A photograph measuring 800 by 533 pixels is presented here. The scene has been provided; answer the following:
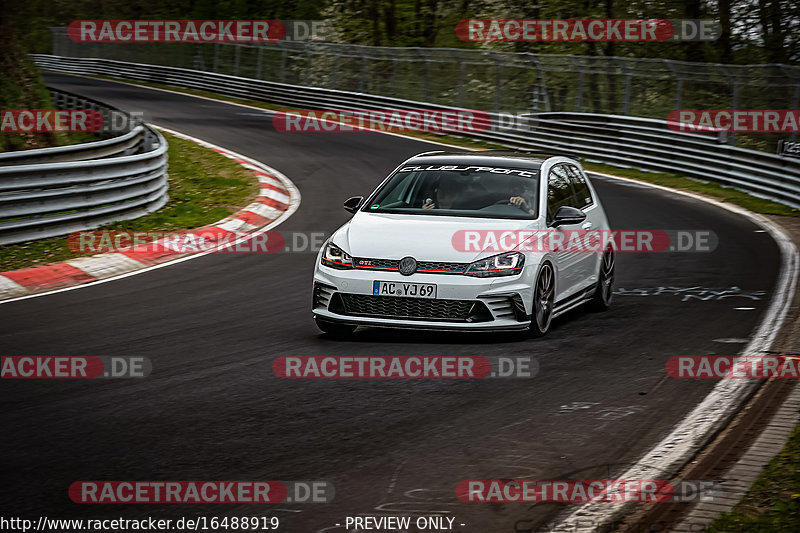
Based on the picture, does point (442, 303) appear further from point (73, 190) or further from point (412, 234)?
point (73, 190)

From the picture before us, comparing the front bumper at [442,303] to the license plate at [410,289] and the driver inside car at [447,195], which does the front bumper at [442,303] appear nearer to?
the license plate at [410,289]

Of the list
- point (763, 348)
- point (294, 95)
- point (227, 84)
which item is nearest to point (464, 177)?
point (763, 348)

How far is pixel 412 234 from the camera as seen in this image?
884cm

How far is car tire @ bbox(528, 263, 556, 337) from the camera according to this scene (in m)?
8.80

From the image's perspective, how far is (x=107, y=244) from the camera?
13750 mm

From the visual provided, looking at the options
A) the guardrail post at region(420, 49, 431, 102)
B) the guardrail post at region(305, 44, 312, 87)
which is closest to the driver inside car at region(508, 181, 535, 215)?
the guardrail post at region(420, 49, 431, 102)

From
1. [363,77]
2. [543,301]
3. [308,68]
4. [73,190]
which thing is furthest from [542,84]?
[543,301]

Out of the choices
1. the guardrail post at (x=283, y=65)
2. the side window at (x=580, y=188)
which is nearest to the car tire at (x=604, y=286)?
the side window at (x=580, y=188)

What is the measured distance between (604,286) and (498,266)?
8.07 feet

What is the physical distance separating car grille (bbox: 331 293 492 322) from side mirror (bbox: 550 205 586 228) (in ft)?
4.30

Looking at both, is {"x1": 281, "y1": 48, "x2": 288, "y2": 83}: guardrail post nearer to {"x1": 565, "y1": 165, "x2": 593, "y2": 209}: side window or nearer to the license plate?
{"x1": 565, "y1": 165, "x2": 593, "y2": 209}: side window

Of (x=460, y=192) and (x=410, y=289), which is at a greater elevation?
(x=460, y=192)

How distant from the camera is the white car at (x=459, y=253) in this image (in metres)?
8.50

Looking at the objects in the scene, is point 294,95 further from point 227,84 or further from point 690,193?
point 690,193
